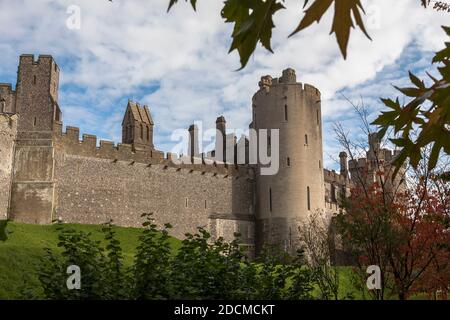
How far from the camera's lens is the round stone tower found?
30.9m

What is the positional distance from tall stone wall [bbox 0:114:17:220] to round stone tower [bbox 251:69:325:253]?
13.7 m

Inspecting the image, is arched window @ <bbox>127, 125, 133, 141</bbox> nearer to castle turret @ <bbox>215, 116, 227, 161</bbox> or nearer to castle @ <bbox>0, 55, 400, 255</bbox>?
castle turret @ <bbox>215, 116, 227, 161</bbox>

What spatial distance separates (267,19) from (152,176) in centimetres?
2868

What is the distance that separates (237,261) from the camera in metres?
8.09

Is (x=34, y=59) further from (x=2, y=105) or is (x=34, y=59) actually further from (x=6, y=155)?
(x=6, y=155)

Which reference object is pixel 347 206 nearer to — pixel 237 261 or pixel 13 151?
pixel 237 261

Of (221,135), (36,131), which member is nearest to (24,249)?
(36,131)

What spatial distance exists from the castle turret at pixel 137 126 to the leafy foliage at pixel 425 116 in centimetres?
4320

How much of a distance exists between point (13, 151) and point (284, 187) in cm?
1477

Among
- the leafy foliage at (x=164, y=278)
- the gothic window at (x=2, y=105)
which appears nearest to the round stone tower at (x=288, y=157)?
the gothic window at (x=2, y=105)

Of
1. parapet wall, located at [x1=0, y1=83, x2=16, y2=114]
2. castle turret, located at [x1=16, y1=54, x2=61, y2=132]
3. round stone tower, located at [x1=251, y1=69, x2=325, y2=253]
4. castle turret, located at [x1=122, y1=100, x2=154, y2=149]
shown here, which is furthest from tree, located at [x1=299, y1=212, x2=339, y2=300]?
castle turret, located at [x1=122, y1=100, x2=154, y2=149]

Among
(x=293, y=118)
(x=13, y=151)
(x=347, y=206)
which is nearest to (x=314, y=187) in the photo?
(x=293, y=118)

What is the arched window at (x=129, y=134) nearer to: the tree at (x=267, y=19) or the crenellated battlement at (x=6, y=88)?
the crenellated battlement at (x=6, y=88)

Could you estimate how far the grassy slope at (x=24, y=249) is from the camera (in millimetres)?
12867
